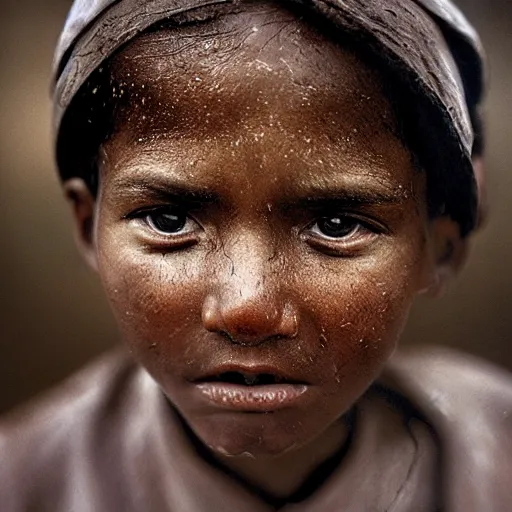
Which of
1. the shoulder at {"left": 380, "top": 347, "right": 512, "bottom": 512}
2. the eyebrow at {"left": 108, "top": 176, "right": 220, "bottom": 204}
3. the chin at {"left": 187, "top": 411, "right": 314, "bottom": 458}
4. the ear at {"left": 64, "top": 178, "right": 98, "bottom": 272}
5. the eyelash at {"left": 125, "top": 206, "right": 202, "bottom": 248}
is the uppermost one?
the eyebrow at {"left": 108, "top": 176, "right": 220, "bottom": 204}

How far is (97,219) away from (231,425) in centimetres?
19

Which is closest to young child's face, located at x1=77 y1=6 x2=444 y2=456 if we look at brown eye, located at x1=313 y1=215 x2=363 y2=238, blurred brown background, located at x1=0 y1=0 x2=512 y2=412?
brown eye, located at x1=313 y1=215 x2=363 y2=238

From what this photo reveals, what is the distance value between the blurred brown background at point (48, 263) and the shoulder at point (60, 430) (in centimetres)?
2

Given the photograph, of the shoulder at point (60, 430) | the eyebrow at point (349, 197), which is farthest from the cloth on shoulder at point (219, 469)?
the eyebrow at point (349, 197)

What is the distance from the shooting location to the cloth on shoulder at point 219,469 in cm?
67

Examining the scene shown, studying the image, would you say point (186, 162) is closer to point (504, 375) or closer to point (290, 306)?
point (290, 306)

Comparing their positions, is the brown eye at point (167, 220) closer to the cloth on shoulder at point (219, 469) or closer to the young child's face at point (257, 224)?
the young child's face at point (257, 224)

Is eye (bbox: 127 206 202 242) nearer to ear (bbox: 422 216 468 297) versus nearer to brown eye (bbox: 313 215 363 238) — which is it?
brown eye (bbox: 313 215 363 238)

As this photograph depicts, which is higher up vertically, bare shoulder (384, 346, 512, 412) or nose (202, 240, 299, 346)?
nose (202, 240, 299, 346)

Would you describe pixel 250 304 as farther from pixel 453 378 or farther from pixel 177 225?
pixel 453 378

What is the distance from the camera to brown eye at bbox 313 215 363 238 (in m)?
0.55

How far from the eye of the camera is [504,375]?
2.31 feet

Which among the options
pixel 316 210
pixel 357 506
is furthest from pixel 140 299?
pixel 357 506

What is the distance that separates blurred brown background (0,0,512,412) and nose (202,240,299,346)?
0.18m
